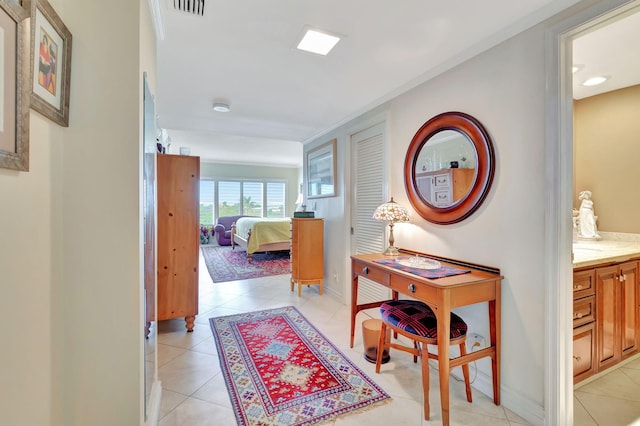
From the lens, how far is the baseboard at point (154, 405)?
1421 millimetres

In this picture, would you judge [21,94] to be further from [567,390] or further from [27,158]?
[567,390]

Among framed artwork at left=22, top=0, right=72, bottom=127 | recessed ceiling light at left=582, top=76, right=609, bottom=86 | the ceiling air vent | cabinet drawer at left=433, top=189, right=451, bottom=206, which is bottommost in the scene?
cabinet drawer at left=433, top=189, right=451, bottom=206

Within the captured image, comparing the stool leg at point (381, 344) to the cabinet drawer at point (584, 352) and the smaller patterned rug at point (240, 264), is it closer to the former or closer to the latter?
the cabinet drawer at point (584, 352)

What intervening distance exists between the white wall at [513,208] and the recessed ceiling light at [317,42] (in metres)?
0.89

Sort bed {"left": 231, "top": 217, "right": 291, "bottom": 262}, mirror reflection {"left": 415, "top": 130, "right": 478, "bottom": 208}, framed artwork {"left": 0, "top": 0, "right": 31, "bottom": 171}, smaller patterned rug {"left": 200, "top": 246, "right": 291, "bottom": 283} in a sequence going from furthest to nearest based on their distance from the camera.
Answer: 1. bed {"left": 231, "top": 217, "right": 291, "bottom": 262}
2. smaller patterned rug {"left": 200, "top": 246, "right": 291, "bottom": 283}
3. mirror reflection {"left": 415, "top": 130, "right": 478, "bottom": 208}
4. framed artwork {"left": 0, "top": 0, "right": 31, "bottom": 171}

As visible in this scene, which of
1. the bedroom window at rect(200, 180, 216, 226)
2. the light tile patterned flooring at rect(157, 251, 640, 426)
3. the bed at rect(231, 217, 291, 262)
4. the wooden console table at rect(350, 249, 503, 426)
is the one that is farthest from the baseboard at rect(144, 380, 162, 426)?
the bedroom window at rect(200, 180, 216, 226)

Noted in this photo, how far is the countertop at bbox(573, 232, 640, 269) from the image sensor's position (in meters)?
1.71

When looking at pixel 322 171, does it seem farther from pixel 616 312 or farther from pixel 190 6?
pixel 616 312

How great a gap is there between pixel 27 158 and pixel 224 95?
7.05 feet

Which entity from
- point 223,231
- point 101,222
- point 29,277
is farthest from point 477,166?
point 223,231

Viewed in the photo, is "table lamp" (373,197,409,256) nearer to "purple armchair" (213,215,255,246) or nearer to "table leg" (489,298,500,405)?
"table leg" (489,298,500,405)

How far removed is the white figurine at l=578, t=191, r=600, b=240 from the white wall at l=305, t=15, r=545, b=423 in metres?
1.37

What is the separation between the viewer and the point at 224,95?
8.86ft

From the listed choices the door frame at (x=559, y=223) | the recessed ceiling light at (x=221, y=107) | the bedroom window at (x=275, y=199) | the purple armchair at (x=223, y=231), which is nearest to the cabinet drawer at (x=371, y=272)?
the door frame at (x=559, y=223)
